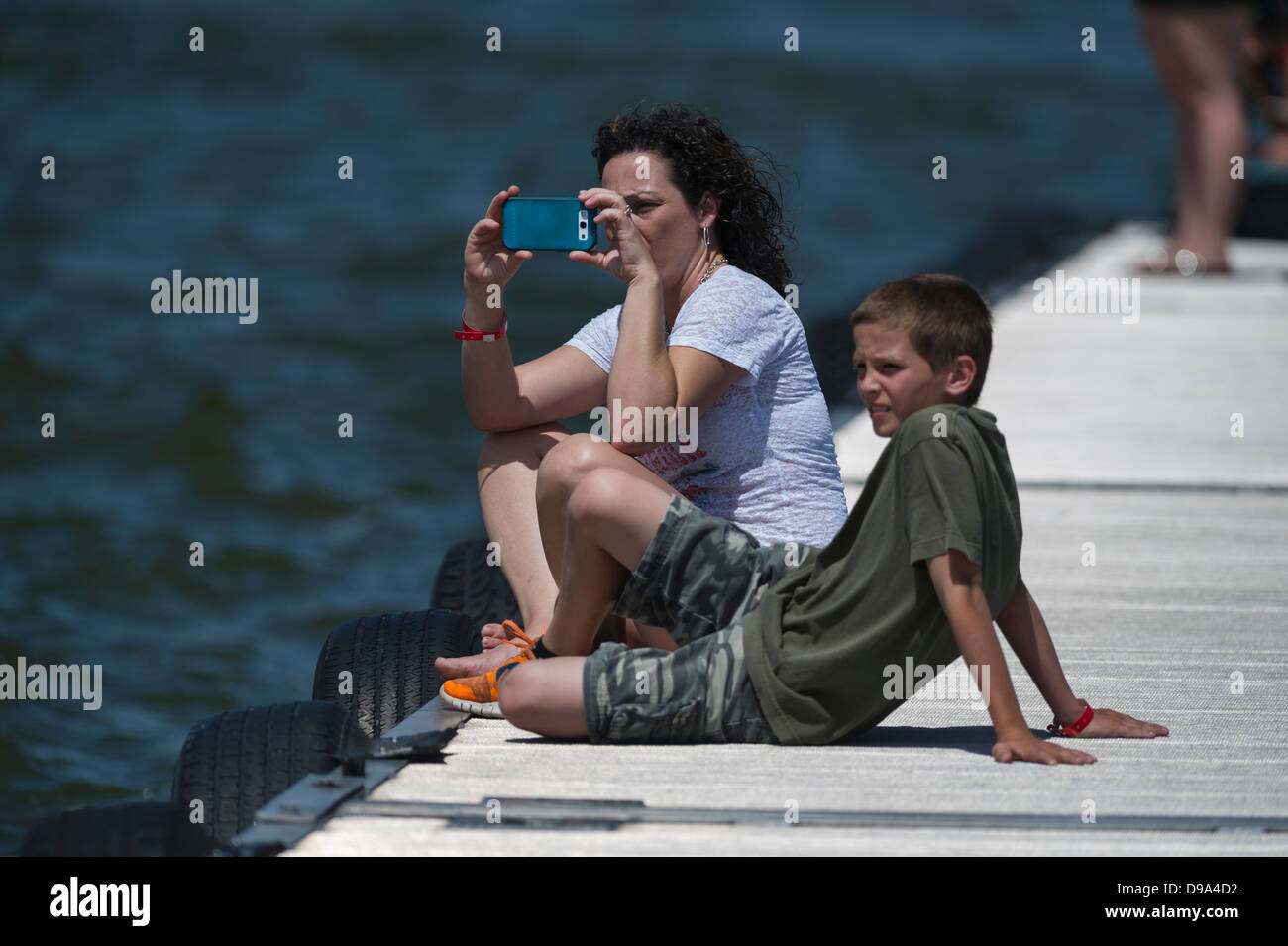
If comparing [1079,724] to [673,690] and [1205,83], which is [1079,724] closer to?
[673,690]

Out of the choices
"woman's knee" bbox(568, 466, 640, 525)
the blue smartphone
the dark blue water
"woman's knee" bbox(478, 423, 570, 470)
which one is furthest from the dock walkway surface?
the dark blue water

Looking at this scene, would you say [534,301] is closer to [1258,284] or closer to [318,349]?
[318,349]

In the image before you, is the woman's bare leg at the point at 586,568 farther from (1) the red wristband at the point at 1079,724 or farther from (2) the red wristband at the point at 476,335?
(1) the red wristband at the point at 1079,724

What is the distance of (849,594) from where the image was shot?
141 inches

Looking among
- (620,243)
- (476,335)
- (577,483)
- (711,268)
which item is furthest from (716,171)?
(577,483)

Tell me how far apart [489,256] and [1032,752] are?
5.50 ft

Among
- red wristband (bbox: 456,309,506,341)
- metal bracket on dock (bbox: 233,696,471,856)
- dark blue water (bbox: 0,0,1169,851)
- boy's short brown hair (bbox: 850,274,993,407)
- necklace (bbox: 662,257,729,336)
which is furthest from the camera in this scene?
dark blue water (bbox: 0,0,1169,851)

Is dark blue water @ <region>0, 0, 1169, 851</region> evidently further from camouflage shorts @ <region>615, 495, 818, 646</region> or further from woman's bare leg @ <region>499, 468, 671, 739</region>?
camouflage shorts @ <region>615, 495, 818, 646</region>

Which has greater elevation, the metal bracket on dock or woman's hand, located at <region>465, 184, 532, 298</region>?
woman's hand, located at <region>465, 184, 532, 298</region>

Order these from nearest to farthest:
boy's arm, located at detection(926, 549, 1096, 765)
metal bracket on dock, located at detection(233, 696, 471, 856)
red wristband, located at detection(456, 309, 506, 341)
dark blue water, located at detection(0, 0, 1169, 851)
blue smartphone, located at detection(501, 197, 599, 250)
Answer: metal bracket on dock, located at detection(233, 696, 471, 856)
boy's arm, located at detection(926, 549, 1096, 765)
blue smartphone, located at detection(501, 197, 599, 250)
red wristband, located at detection(456, 309, 506, 341)
dark blue water, located at detection(0, 0, 1169, 851)

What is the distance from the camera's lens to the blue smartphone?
4.11m

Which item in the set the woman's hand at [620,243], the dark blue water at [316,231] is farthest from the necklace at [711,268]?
the dark blue water at [316,231]

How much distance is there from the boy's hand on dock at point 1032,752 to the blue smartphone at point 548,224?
143cm

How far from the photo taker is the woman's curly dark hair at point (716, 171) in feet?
13.7
